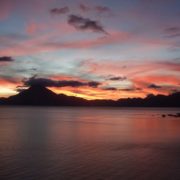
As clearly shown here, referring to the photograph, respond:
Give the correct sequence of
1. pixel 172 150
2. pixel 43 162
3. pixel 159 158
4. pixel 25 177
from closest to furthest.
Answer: pixel 25 177, pixel 43 162, pixel 159 158, pixel 172 150

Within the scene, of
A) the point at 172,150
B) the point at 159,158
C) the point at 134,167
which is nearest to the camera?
the point at 134,167

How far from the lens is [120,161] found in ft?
114

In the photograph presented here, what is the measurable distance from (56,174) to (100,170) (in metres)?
4.50

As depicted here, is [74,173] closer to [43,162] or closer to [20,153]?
[43,162]

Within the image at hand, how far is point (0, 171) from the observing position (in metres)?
28.6

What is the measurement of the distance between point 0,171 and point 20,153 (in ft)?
36.4

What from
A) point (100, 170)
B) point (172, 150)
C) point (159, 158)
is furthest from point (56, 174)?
point (172, 150)

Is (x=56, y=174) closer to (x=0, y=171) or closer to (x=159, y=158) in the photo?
(x=0, y=171)

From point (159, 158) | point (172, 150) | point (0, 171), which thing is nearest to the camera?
point (0, 171)

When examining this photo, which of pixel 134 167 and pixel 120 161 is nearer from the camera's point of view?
pixel 134 167

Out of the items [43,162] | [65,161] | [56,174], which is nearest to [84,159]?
[65,161]

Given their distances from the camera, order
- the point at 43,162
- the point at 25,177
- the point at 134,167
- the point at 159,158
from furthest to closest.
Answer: the point at 159,158, the point at 43,162, the point at 134,167, the point at 25,177

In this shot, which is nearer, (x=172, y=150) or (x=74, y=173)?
(x=74, y=173)

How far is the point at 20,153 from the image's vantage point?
1561 inches
